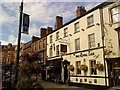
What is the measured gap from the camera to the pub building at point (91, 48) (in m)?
12.2

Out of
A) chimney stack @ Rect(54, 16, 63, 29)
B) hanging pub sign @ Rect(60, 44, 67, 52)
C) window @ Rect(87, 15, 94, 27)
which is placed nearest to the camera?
window @ Rect(87, 15, 94, 27)

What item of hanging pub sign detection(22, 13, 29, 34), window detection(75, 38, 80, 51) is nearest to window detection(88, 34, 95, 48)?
window detection(75, 38, 80, 51)

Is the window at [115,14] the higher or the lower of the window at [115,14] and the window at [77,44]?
the higher

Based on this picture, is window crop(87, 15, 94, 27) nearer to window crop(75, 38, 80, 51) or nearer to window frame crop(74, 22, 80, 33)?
window frame crop(74, 22, 80, 33)

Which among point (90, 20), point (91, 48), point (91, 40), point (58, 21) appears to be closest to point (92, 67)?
point (91, 48)

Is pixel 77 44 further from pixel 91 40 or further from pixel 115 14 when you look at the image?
pixel 115 14

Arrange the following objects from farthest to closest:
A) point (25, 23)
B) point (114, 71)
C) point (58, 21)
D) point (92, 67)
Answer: point (58, 21) < point (92, 67) < point (114, 71) < point (25, 23)

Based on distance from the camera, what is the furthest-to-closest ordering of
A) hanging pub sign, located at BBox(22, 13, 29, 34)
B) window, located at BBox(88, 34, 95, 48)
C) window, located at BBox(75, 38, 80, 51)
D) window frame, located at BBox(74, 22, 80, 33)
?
window frame, located at BBox(74, 22, 80, 33) < window, located at BBox(75, 38, 80, 51) < window, located at BBox(88, 34, 95, 48) < hanging pub sign, located at BBox(22, 13, 29, 34)

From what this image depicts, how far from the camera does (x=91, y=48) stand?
14258 mm

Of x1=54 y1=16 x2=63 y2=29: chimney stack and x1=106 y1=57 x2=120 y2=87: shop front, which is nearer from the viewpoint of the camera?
x1=106 y1=57 x2=120 y2=87: shop front

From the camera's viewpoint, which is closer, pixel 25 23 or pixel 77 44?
pixel 25 23

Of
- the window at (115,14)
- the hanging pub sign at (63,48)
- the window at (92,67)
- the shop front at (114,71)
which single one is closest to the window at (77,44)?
the hanging pub sign at (63,48)

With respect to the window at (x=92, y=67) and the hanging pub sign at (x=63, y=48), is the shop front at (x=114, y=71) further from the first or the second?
the hanging pub sign at (x=63, y=48)

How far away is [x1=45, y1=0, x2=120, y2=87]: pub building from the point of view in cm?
1220
